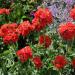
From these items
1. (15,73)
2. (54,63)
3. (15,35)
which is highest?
(15,35)

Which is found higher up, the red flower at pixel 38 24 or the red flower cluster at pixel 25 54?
the red flower at pixel 38 24

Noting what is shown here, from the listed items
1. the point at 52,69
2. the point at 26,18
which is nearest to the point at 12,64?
the point at 52,69

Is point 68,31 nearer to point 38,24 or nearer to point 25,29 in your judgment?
point 38,24

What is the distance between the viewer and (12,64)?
3674 mm

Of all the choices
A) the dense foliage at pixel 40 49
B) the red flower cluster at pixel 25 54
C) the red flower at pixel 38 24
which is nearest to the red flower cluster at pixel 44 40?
the dense foliage at pixel 40 49

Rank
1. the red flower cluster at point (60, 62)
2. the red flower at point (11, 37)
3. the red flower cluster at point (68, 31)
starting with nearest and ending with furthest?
the red flower cluster at point (68, 31) → the red flower cluster at point (60, 62) → the red flower at point (11, 37)

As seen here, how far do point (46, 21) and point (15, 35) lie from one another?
33 centimetres

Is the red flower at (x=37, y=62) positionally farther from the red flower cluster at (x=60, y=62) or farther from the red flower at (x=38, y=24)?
the red flower at (x=38, y=24)

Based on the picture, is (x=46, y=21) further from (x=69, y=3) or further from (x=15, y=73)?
(x=69, y=3)

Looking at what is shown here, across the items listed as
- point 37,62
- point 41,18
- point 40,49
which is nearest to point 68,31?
point 41,18

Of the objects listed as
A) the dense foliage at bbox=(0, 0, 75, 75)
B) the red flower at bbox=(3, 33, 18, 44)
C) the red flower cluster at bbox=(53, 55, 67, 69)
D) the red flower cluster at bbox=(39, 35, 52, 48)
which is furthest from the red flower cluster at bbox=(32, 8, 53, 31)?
the red flower cluster at bbox=(53, 55, 67, 69)

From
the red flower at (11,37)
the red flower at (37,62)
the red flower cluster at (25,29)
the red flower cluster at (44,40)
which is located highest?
the red flower cluster at (25,29)

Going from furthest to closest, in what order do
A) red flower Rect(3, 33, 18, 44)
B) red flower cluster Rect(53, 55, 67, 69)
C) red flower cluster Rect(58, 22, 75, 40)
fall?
red flower Rect(3, 33, 18, 44) < red flower cluster Rect(53, 55, 67, 69) < red flower cluster Rect(58, 22, 75, 40)

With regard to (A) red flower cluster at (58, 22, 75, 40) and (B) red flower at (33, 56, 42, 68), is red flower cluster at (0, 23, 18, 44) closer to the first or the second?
(B) red flower at (33, 56, 42, 68)
